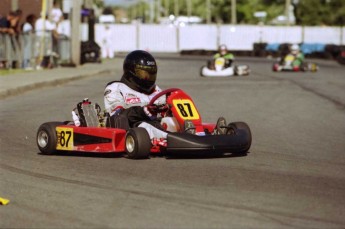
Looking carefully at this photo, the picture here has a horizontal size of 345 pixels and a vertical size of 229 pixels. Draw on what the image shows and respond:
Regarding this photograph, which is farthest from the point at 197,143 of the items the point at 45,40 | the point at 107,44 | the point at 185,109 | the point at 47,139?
the point at 107,44

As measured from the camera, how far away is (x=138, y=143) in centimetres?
965

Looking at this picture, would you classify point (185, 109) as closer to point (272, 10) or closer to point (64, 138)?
point (64, 138)

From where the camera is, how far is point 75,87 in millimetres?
23078

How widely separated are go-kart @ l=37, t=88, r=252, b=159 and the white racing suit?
106mm

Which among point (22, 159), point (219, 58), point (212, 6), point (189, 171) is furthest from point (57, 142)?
point (212, 6)

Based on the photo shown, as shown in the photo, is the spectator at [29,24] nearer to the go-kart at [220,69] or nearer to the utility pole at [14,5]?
the utility pole at [14,5]

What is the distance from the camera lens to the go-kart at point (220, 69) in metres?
29.5

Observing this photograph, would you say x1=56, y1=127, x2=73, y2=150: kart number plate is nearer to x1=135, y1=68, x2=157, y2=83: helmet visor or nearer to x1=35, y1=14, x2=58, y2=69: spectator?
x1=135, y1=68, x2=157, y2=83: helmet visor

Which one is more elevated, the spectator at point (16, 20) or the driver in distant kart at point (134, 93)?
the spectator at point (16, 20)

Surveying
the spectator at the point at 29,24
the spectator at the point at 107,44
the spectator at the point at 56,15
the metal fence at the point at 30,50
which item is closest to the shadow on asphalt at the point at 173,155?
the metal fence at the point at 30,50

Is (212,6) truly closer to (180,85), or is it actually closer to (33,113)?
(180,85)

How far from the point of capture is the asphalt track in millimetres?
6629

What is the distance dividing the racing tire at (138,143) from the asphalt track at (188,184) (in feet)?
0.43

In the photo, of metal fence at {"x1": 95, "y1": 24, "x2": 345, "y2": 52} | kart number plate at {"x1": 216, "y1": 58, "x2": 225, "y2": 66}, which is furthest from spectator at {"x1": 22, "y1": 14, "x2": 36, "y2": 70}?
metal fence at {"x1": 95, "y1": 24, "x2": 345, "y2": 52}
